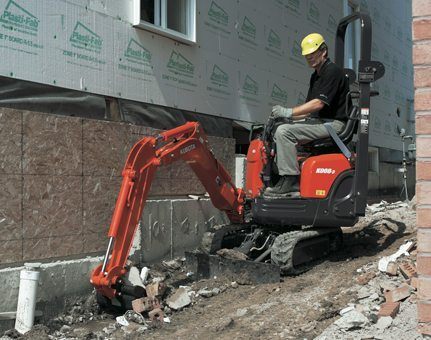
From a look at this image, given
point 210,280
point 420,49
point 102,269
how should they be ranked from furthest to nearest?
1. point 210,280
2. point 102,269
3. point 420,49

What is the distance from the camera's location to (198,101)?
27.4 ft

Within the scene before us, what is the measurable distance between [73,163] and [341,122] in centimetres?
334

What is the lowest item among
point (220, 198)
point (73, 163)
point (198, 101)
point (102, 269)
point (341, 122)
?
point (102, 269)

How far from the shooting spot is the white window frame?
7152mm

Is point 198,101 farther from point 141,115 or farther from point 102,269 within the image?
point 102,269

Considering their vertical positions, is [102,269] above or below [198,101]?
below

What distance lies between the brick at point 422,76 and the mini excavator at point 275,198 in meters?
2.84

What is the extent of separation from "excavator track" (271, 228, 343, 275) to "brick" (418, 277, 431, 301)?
8.85 ft

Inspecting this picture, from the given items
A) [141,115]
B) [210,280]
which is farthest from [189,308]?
[141,115]

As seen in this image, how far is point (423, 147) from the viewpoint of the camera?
331cm

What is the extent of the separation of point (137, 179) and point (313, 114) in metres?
2.46

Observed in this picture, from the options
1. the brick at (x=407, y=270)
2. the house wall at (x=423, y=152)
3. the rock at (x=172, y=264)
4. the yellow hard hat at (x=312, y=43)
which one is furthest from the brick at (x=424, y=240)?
the rock at (x=172, y=264)

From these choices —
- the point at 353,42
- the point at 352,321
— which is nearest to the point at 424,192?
the point at 352,321

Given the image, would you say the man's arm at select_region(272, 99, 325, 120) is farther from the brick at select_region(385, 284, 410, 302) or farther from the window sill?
the brick at select_region(385, 284, 410, 302)
